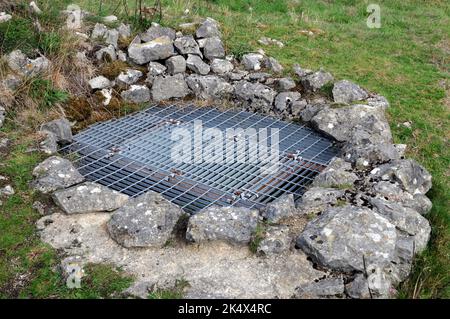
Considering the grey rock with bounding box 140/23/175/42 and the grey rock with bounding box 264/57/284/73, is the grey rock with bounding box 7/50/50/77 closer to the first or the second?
the grey rock with bounding box 140/23/175/42

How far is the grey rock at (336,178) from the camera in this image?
5.56 m

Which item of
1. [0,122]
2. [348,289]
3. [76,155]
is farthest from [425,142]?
[0,122]

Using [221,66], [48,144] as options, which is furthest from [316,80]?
[48,144]

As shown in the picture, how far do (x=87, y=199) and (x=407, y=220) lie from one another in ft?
10.5

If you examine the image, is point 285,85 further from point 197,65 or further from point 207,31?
point 207,31

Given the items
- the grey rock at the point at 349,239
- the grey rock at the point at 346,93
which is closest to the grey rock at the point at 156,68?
the grey rock at the point at 346,93

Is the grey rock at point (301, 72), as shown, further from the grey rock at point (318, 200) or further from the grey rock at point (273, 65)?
the grey rock at point (318, 200)

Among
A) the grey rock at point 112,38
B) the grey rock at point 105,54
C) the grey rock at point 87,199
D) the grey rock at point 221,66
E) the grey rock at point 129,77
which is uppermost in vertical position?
the grey rock at point 112,38

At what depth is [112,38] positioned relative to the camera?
27.9ft

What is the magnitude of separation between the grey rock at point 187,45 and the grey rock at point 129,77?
88 centimetres

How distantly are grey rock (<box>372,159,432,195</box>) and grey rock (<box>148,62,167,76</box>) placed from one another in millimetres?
4021

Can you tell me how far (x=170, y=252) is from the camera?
482cm

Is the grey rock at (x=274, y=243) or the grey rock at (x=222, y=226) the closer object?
the grey rock at (x=274, y=243)

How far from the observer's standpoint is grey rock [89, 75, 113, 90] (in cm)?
774
